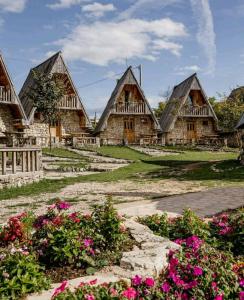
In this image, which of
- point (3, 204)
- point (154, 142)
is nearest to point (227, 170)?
point (3, 204)

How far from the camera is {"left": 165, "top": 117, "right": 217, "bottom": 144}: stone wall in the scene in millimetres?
37906

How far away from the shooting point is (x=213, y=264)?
4297 mm

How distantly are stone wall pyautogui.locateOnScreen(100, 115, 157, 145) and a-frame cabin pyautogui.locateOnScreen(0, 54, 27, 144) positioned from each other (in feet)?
30.0

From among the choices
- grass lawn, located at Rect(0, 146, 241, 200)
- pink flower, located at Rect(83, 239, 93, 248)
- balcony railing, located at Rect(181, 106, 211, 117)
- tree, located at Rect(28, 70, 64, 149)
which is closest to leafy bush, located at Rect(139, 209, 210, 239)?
pink flower, located at Rect(83, 239, 93, 248)

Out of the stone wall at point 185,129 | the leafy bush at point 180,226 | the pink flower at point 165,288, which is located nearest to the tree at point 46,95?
the stone wall at point 185,129

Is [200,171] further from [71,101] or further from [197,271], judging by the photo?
[71,101]

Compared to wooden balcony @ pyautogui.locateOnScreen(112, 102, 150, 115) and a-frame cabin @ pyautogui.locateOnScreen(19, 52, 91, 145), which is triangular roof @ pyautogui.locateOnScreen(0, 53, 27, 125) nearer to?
a-frame cabin @ pyautogui.locateOnScreen(19, 52, 91, 145)

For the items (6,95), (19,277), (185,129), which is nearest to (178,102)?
(185,129)

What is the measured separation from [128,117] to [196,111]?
22.2ft

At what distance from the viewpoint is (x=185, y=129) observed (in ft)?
126

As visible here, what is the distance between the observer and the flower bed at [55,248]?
3.97m

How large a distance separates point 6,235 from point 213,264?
2733 mm

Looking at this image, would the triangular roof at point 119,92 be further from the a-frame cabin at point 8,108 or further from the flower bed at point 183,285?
the flower bed at point 183,285

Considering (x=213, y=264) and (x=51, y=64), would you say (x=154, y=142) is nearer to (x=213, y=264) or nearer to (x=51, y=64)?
(x=51, y=64)
